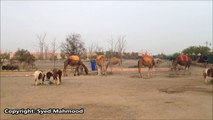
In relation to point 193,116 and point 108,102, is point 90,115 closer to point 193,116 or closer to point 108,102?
point 108,102

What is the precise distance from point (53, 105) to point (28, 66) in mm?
28671

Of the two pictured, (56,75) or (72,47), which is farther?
(72,47)

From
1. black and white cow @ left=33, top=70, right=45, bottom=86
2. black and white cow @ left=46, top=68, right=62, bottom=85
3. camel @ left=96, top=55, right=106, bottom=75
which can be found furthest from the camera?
camel @ left=96, top=55, right=106, bottom=75

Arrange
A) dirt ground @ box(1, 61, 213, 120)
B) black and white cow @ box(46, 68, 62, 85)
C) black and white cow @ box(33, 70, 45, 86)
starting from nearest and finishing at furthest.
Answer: dirt ground @ box(1, 61, 213, 120), black and white cow @ box(33, 70, 45, 86), black and white cow @ box(46, 68, 62, 85)

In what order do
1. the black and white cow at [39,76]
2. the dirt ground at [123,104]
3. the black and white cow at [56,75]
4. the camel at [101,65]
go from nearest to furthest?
the dirt ground at [123,104], the black and white cow at [39,76], the black and white cow at [56,75], the camel at [101,65]

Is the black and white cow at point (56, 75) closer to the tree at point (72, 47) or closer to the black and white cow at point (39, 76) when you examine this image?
the black and white cow at point (39, 76)

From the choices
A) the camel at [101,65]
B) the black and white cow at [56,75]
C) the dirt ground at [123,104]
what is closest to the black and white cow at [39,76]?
the black and white cow at [56,75]

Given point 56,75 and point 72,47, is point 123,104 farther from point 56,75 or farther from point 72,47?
point 72,47

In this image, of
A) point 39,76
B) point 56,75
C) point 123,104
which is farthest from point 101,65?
point 123,104

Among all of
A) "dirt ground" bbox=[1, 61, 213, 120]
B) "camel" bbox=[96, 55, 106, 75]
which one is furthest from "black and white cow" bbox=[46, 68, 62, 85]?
"camel" bbox=[96, 55, 106, 75]

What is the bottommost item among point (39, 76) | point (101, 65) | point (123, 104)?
point (123, 104)

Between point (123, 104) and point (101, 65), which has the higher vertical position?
point (101, 65)

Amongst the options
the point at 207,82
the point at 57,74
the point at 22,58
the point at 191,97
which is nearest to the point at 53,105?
the point at 191,97

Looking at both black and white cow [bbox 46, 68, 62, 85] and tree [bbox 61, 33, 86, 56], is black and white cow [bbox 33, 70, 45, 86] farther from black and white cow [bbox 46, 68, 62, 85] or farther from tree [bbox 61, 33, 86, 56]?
tree [bbox 61, 33, 86, 56]
